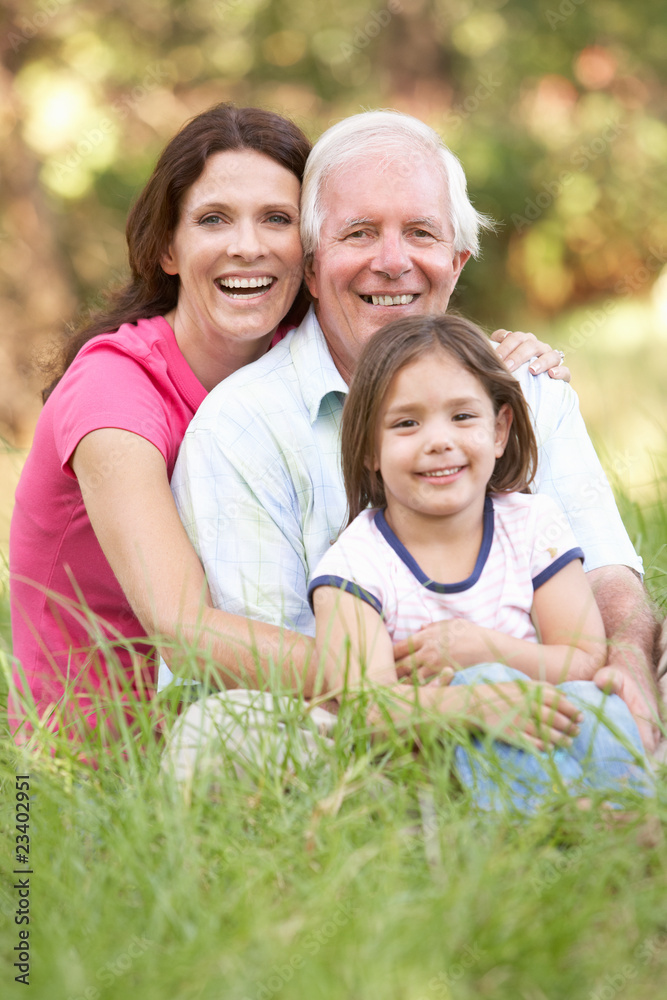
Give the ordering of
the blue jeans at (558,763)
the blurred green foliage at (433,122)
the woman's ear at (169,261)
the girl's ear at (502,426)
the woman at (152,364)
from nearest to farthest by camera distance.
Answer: the blue jeans at (558,763) < the girl's ear at (502,426) < the woman at (152,364) < the woman's ear at (169,261) < the blurred green foliage at (433,122)

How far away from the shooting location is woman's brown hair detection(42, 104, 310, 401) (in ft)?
9.62

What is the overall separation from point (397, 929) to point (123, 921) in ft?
1.52

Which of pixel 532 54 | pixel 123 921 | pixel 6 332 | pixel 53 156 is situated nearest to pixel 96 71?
pixel 53 156

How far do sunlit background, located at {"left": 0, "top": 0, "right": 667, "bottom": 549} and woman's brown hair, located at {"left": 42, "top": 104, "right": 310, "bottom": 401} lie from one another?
4.84 metres

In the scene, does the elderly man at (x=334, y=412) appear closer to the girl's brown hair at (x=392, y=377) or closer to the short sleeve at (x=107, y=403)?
the short sleeve at (x=107, y=403)

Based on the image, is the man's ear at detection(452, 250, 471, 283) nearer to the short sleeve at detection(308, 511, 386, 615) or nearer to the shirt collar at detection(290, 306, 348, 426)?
the shirt collar at detection(290, 306, 348, 426)

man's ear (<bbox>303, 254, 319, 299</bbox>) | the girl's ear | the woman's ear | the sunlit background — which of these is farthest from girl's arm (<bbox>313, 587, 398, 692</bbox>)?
the sunlit background

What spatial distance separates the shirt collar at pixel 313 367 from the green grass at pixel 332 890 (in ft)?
3.11

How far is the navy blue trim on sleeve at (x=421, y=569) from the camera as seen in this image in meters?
2.30

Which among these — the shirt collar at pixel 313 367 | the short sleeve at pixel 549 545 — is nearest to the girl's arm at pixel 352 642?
the short sleeve at pixel 549 545

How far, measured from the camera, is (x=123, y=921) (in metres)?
1.75

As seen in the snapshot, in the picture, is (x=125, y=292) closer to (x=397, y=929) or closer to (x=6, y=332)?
(x=397, y=929)

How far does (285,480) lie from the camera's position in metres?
2.69

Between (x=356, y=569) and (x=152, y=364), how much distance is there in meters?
0.90
